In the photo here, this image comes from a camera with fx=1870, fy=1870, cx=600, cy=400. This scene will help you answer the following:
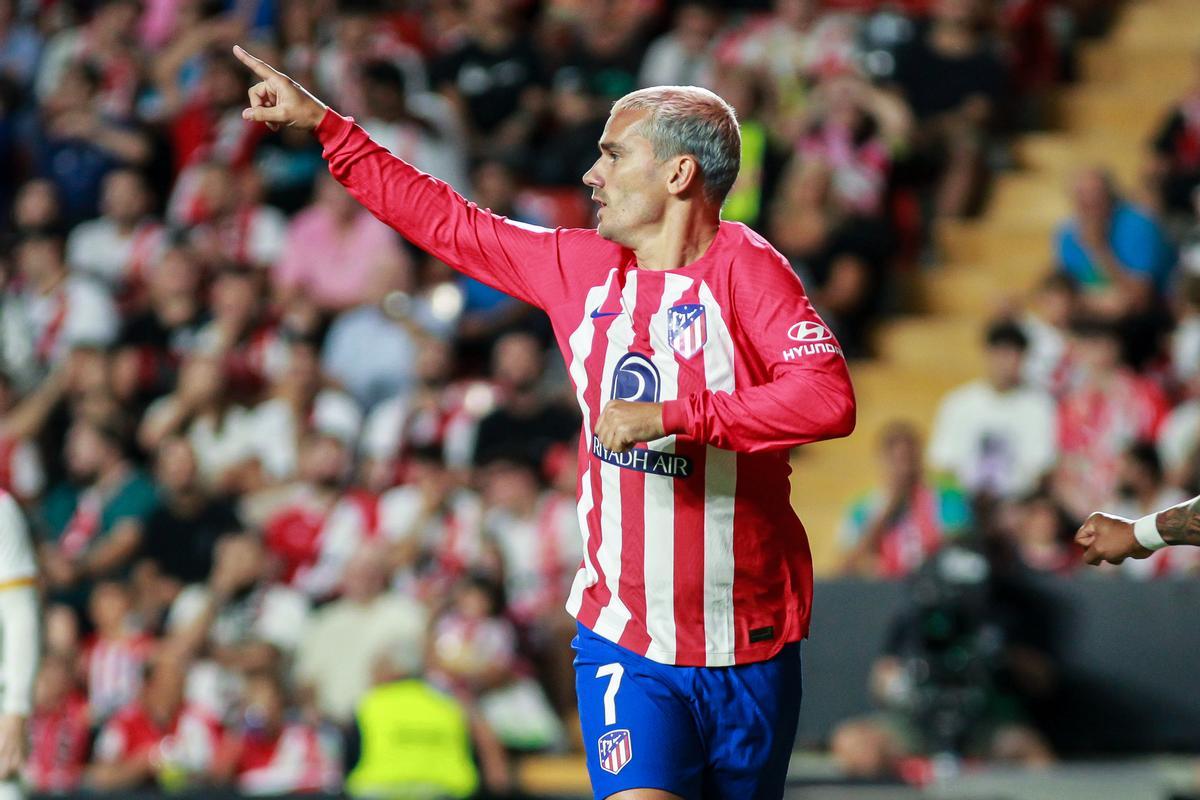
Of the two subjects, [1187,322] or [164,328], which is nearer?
[1187,322]

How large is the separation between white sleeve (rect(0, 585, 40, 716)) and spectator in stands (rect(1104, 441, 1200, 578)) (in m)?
5.65

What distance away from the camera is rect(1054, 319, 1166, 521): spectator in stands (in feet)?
32.6

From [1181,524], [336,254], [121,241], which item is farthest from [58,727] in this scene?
[1181,524]

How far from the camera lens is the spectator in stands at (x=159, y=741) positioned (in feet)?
33.0

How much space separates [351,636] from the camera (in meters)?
10.3

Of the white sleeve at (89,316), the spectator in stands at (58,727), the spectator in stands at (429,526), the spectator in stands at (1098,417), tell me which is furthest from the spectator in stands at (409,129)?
the spectator in stands at (1098,417)

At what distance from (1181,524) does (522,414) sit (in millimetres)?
6690

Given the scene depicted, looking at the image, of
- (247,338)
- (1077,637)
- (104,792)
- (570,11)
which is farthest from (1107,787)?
(570,11)

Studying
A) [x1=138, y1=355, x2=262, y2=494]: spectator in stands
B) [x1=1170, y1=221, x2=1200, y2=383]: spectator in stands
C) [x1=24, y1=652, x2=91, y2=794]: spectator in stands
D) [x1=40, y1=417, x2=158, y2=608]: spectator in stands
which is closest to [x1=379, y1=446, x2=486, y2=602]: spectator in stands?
[x1=138, y1=355, x2=262, y2=494]: spectator in stands

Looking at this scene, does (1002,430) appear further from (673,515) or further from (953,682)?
(673,515)

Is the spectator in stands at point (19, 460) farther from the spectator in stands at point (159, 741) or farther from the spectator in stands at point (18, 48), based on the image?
the spectator in stands at point (18, 48)

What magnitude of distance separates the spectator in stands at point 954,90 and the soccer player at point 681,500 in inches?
303

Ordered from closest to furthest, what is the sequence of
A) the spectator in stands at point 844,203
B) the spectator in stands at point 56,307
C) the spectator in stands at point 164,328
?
the spectator in stands at point 844,203 < the spectator in stands at point 164,328 < the spectator in stands at point 56,307

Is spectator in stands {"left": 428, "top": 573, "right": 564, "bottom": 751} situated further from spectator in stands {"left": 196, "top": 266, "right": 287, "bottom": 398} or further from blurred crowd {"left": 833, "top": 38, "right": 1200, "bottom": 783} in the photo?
spectator in stands {"left": 196, "top": 266, "right": 287, "bottom": 398}
